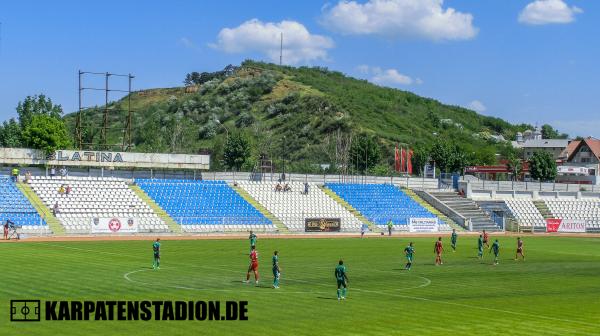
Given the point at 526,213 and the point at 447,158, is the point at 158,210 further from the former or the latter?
the point at 447,158

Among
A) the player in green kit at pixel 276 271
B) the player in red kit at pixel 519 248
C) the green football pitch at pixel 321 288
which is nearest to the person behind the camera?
the green football pitch at pixel 321 288

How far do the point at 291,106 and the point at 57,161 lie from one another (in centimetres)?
10905

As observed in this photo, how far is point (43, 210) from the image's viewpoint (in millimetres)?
74812

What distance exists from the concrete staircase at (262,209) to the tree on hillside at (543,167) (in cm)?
6566

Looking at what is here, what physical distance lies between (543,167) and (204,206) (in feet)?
244

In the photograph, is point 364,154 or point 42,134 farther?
point 364,154

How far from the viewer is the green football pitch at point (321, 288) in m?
27.0

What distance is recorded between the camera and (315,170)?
13175 centimetres

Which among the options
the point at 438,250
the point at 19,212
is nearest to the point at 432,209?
the point at 438,250

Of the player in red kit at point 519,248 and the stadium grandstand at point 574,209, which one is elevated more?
the stadium grandstand at point 574,209

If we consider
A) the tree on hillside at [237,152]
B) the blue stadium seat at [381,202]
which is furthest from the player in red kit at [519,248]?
the tree on hillside at [237,152]

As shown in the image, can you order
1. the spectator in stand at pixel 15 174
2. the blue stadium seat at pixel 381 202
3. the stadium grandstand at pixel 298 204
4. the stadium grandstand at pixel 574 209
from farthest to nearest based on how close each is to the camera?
the stadium grandstand at pixel 574 209, the blue stadium seat at pixel 381 202, the stadium grandstand at pixel 298 204, the spectator in stand at pixel 15 174

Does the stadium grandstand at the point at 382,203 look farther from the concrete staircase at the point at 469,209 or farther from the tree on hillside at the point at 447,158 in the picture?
the tree on hillside at the point at 447,158

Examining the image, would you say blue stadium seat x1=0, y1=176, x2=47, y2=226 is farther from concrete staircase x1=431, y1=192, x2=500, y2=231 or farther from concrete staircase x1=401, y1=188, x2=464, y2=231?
concrete staircase x1=431, y1=192, x2=500, y2=231
